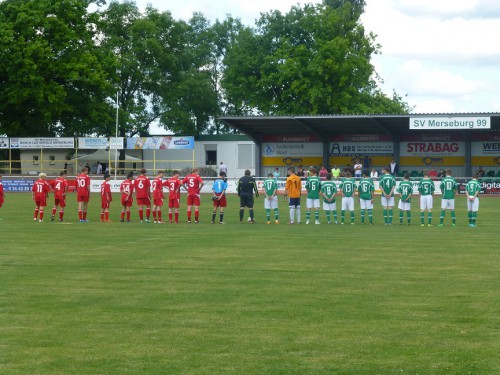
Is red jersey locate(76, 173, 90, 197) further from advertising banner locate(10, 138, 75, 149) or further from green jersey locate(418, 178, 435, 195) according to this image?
advertising banner locate(10, 138, 75, 149)

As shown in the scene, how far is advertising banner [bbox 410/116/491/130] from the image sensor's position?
166ft

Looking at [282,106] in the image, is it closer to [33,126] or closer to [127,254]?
[33,126]

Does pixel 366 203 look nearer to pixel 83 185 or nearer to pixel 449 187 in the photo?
pixel 449 187

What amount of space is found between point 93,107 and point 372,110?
25.9 meters

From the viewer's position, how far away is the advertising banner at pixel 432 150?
56812mm

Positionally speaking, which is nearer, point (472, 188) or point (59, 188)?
point (472, 188)

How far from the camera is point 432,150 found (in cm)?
5738

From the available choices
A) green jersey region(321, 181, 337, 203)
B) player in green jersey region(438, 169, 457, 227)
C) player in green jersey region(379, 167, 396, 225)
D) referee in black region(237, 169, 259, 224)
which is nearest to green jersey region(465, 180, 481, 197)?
player in green jersey region(438, 169, 457, 227)

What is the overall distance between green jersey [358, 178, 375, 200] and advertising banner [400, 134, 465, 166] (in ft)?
88.7

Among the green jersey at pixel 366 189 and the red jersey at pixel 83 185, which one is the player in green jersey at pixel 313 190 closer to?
the green jersey at pixel 366 189

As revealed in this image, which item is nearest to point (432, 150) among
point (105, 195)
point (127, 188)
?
point (127, 188)

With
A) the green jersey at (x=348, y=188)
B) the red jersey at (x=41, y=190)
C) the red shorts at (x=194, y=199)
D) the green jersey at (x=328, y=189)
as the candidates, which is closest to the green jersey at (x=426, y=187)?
the green jersey at (x=348, y=188)

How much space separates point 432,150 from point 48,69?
2957cm

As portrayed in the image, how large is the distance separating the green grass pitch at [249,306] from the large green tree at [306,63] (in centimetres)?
Result: 5460
